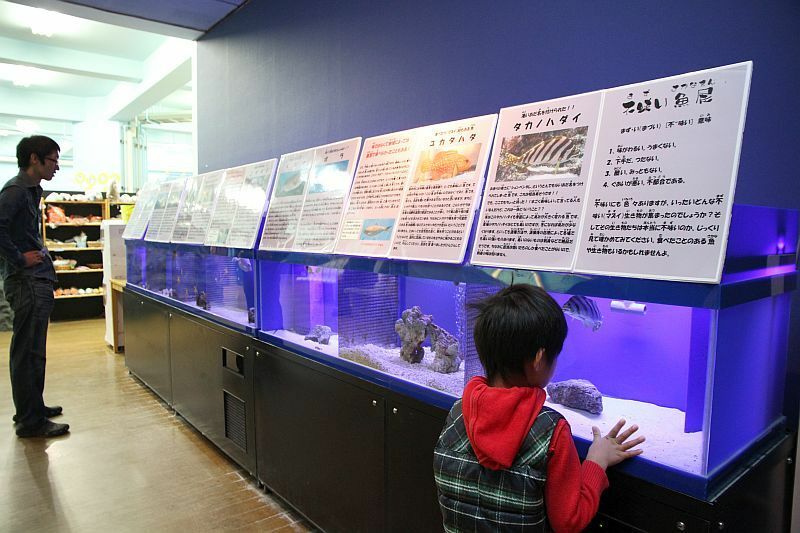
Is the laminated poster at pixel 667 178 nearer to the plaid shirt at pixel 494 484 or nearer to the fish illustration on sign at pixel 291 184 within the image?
the plaid shirt at pixel 494 484

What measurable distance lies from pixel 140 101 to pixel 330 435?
8640 millimetres

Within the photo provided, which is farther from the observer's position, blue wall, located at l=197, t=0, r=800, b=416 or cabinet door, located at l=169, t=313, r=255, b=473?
cabinet door, located at l=169, t=313, r=255, b=473

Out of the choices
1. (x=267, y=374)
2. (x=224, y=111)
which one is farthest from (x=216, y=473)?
(x=224, y=111)

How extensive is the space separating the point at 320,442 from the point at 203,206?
214cm

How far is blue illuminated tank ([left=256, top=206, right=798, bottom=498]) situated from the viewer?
3.99 feet

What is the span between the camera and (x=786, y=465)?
1569mm

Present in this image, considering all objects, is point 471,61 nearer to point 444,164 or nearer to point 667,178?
point 444,164

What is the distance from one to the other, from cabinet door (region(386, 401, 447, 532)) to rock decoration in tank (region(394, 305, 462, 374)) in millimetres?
218

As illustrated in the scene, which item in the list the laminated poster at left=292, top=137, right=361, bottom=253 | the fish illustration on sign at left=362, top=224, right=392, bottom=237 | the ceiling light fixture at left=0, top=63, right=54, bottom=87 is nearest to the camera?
the fish illustration on sign at left=362, top=224, right=392, bottom=237

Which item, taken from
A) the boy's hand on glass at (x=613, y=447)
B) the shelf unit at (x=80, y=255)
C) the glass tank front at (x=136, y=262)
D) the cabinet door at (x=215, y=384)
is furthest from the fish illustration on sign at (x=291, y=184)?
the shelf unit at (x=80, y=255)

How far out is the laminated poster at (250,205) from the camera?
117 inches

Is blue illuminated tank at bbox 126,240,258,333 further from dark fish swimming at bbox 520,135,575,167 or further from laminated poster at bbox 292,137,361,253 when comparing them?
dark fish swimming at bbox 520,135,575,167

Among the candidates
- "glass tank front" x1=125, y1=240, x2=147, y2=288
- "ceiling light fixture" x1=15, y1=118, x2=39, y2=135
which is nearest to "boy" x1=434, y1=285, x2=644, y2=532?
"glass tank front" x1=125, y1=240, x2=147, y2=288

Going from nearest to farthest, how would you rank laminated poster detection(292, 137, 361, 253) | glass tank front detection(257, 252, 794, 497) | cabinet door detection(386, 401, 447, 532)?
glass tank front detection(257, 252, 794, 497) → cabinet door detection(386, 401, 447, 532) → laminated poster detection(292, 137, 361, 253)
